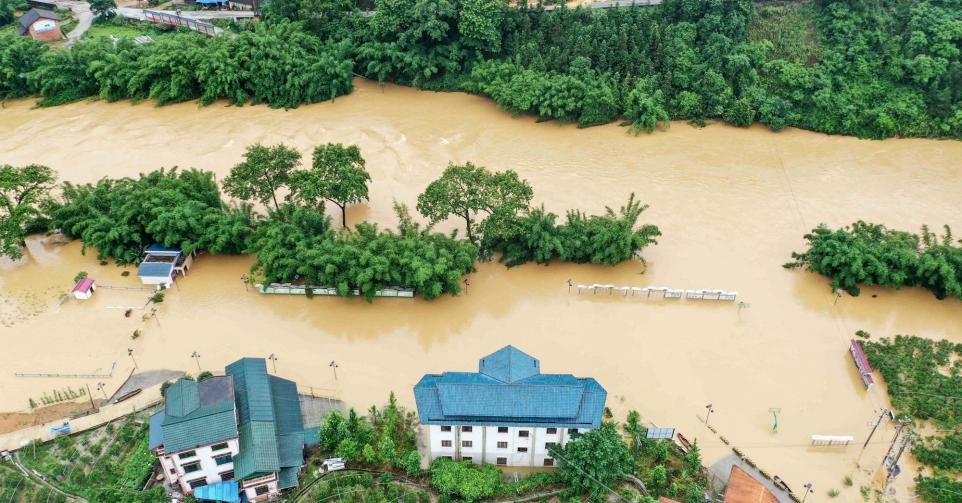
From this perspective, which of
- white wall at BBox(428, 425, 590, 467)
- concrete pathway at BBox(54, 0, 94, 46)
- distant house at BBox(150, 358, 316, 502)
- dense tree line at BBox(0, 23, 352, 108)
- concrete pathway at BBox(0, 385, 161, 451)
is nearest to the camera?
distant house at BBox(150, 358, 316, 502)

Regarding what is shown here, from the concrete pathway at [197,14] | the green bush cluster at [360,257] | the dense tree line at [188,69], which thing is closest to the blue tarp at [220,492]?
the green bush cluster at [360,257]

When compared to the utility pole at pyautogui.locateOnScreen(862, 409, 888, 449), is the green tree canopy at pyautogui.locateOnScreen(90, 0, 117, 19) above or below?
above

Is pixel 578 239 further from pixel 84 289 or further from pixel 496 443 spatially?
pixel 84 289

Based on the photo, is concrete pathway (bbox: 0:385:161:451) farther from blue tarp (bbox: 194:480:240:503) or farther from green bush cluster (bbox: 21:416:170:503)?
blue tarp (bbox: 194:480:240:503)

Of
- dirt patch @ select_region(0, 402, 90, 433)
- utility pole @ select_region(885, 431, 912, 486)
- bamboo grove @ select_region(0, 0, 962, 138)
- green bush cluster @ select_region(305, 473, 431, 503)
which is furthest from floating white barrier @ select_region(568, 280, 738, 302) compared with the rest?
dirt patch @ select_region(0, 402, 90, 433)

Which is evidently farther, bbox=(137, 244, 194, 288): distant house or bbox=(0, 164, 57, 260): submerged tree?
bbox=(0, 164, 57, 260): submerged tree

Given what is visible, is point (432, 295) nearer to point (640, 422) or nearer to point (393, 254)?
point (393, 254)

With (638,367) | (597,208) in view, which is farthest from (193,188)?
(638,367)

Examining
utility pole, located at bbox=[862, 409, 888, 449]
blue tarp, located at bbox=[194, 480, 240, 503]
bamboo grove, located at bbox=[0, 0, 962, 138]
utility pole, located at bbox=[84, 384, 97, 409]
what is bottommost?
utility pole, located at bbox=[84, 384, 97, 409]
